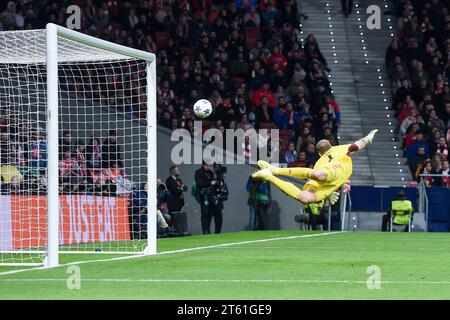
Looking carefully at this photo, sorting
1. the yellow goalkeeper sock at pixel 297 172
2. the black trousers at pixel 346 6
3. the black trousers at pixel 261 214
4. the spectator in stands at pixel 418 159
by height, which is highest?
the black trousers at pixel 346 6

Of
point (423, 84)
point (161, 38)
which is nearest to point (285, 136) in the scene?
point (161, 38)

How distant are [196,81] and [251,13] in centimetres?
479

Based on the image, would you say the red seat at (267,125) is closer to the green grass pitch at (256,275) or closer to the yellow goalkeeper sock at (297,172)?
the green grass pitch at (256,275)

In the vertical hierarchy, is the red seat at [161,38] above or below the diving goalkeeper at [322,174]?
above

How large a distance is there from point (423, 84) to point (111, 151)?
13.4 metres

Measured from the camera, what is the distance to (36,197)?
19844 millimetres

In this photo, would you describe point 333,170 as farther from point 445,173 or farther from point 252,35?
point 252,35

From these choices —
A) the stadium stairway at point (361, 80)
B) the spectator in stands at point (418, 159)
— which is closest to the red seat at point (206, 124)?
the stadium stairway at point (361, 80)

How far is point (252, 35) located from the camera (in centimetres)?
3416

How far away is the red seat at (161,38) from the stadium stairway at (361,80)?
587 centimetres

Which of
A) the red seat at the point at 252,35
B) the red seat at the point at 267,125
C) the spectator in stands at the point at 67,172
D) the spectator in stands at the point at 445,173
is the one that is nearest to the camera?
the spectator in stands at the point at 67,172

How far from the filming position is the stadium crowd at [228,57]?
1172 inches

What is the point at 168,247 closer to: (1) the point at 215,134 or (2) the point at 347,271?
(2) the point at 347,271
